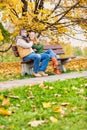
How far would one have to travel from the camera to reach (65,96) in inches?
243

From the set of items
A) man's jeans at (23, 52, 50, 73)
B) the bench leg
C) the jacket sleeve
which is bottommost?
the bench leg

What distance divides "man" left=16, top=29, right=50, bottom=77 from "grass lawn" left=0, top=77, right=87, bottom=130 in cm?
255

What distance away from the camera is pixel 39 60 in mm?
10039

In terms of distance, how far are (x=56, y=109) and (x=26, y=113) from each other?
0.43 meters

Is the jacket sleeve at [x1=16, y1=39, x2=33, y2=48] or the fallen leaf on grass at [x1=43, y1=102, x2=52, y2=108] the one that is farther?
the jacket sleeve at [x1=16, y1=39, x2=33, y2=48]

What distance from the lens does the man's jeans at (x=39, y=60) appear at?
10.0 metres

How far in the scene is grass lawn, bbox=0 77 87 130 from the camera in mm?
4386

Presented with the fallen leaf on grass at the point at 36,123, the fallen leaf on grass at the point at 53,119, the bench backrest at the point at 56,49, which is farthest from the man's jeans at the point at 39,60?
the fallen leaf on grass at the point at 36,123

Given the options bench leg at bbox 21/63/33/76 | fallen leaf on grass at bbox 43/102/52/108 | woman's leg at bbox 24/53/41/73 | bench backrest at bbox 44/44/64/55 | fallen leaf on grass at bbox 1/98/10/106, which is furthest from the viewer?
bench backrest at bbox 44/44/64/55

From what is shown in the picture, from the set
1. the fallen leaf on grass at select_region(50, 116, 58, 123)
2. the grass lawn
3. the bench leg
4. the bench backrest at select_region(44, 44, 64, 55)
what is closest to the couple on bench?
the bench leg

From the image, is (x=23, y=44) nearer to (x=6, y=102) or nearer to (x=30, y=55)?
(x=30, y=55)

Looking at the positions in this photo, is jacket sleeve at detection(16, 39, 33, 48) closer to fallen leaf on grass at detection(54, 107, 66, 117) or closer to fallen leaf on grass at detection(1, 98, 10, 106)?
fallen leaf on grass at detection(1, 98, 10, 106)

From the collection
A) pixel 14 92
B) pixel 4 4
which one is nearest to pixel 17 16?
pixel 4 4

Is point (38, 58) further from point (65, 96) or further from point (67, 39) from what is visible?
point (67, 39)
